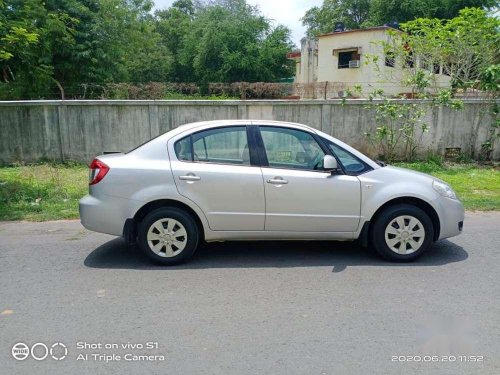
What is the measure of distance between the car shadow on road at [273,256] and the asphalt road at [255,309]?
0.02 meters

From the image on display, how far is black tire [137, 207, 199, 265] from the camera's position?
482 cm

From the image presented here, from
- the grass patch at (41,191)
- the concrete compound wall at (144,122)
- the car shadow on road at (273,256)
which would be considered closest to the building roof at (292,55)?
the concrete compound wall at (144,122)

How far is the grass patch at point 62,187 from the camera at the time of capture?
24.5 ft

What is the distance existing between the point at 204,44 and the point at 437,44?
26.1 metres

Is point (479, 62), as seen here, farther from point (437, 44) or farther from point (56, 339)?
point (56, 339)

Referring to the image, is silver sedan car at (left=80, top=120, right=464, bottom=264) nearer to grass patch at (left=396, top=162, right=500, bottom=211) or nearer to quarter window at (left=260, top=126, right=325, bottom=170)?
quarter window at (left=260, top=126, right=325, bottom=170)

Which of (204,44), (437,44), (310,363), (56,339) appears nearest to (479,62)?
(437,44)

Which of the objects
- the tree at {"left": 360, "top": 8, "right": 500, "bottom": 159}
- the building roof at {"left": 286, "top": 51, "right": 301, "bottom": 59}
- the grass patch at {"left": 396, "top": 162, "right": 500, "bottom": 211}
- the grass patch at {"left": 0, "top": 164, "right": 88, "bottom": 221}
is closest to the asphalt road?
the grass patch at {"left": 0, "top": 164, "right": 88, "bottom": 221}

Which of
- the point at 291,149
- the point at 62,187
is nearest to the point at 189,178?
the point at 291,149

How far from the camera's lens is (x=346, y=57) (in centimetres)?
2981

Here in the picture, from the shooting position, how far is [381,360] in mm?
3080

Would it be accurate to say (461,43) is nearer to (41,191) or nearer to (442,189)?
(442,189)

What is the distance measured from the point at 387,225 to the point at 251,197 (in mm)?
1536

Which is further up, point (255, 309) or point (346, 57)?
point (346, 57)
